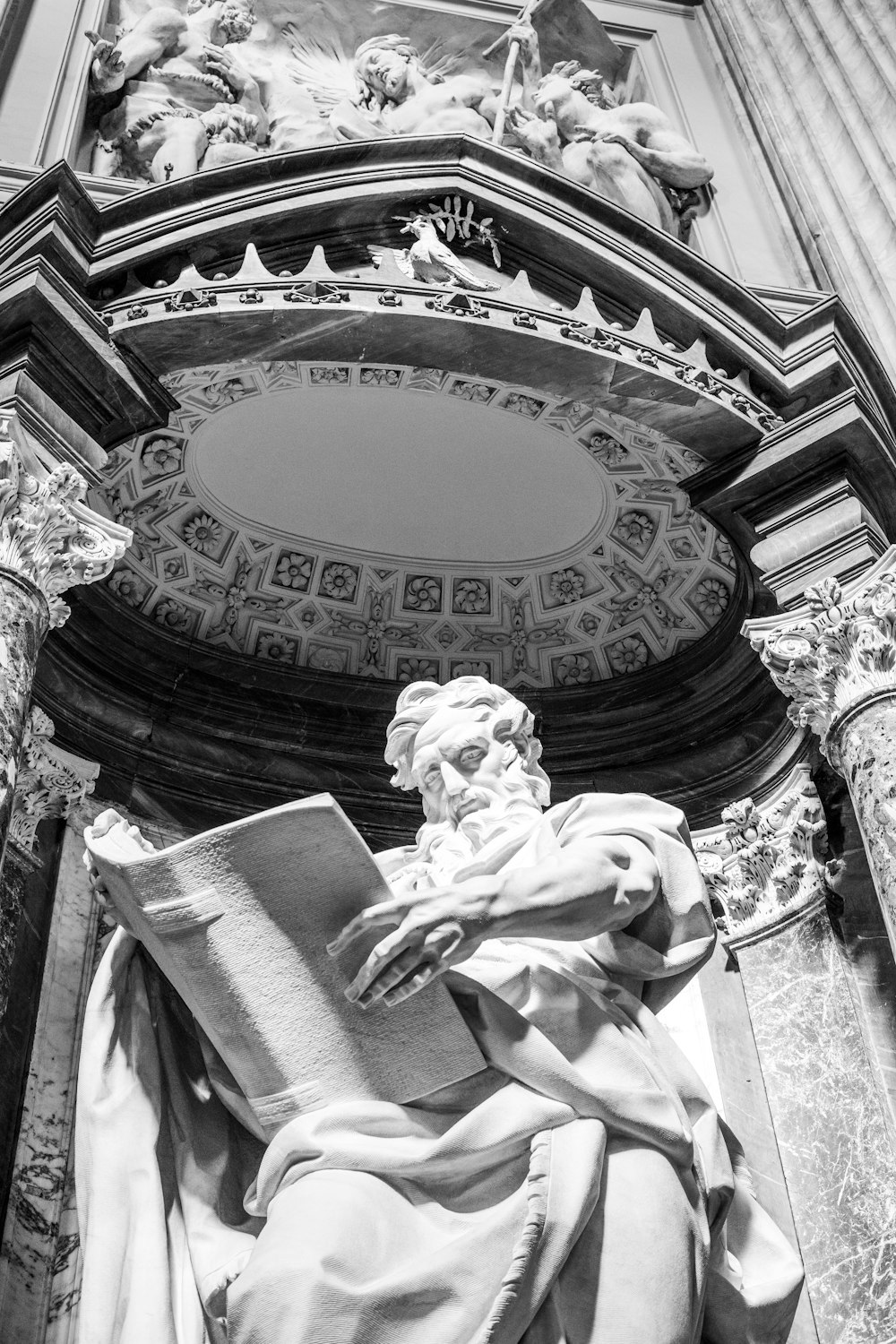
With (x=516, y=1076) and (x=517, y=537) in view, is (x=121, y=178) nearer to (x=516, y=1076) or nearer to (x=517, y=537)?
(x=517, y=537)

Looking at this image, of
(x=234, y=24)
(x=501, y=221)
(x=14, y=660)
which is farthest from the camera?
(x=234, y=24)

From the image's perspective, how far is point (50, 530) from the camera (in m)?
5.05

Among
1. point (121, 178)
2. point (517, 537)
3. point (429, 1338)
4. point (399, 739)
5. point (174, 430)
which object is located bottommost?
point (429, 1338)

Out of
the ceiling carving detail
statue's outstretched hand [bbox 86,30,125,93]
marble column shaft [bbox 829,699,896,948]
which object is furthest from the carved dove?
marble column shaft [bbox 829,699,896,948]

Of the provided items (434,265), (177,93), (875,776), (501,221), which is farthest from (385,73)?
(875,776)

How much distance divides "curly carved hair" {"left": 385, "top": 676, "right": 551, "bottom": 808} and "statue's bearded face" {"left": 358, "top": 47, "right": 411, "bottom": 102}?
438 cm

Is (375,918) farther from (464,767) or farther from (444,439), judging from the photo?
(444,439)

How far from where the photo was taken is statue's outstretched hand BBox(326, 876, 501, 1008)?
132 inches

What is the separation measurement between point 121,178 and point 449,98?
1.67 metres

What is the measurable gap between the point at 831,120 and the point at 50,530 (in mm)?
5671

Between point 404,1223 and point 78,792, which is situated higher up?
point 78,792

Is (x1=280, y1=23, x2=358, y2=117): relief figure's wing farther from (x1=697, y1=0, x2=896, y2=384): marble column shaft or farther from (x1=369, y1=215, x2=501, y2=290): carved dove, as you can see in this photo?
(x1=697, y1=0, x2=896, y2=384): marble column shaft

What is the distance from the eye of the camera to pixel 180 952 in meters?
3.55

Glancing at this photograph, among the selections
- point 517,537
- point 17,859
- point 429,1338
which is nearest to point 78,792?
point 17,859
